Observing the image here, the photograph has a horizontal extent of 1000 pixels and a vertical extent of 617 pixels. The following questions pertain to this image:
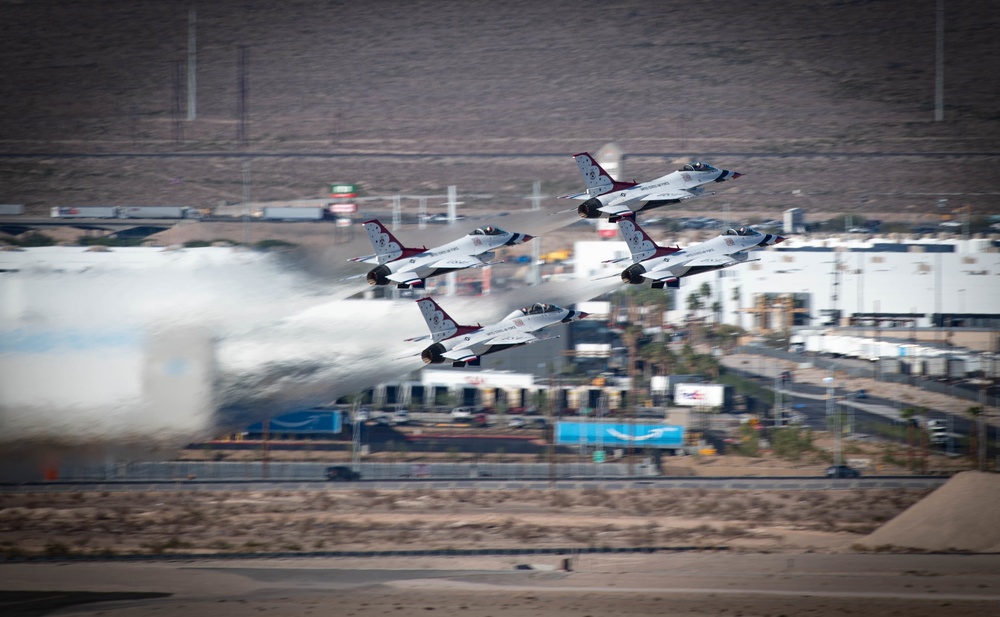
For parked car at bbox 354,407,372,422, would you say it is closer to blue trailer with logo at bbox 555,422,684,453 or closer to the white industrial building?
blue trailer with logo at bbox 555,422,684,453

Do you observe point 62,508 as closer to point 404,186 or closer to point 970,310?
point 970,310

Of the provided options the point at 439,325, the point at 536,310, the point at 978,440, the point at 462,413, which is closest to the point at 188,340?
the point at 439,325

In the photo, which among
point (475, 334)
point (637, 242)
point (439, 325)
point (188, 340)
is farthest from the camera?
point (188, 340)

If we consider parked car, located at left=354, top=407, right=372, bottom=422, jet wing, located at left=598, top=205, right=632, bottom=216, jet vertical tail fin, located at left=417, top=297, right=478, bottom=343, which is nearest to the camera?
jet vertical tail fin, located at left=417, top=297, right=478, bottom=343

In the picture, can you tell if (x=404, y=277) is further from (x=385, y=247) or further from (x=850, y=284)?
(x=850, y=284)

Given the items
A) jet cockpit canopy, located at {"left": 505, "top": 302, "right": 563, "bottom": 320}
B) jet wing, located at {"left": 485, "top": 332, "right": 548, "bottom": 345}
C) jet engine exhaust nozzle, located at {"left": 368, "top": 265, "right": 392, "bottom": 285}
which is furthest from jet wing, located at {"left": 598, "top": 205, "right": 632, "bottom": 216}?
jet engine exhaust nozzle, located at {"left": 368, "top": 265, "right": 392, "bottom": 285}

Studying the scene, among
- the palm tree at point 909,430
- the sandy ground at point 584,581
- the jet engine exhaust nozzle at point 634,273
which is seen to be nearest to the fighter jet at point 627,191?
the jet engine exhaust nozzle at point 634,273

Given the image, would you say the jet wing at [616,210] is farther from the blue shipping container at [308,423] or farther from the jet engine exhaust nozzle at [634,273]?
the blue shipping container at [308,423]
